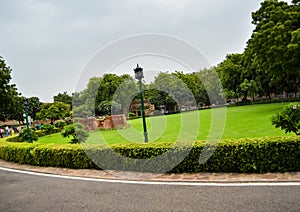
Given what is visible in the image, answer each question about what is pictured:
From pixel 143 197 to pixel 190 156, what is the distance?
2.06 metres

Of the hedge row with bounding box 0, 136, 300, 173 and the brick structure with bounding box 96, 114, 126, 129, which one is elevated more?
the brick structure with bounding box 96, 114, 126, 129

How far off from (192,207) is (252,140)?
2.78 metres

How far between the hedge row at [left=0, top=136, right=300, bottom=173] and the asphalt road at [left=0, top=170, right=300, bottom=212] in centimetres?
109

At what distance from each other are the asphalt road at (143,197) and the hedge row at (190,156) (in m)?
1.09

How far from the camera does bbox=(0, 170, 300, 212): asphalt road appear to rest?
4.49m

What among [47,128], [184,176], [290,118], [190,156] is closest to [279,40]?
[290,118]

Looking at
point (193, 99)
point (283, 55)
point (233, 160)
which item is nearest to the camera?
point (233, 160)

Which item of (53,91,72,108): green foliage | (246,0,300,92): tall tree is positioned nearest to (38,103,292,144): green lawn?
(246,0,300,92): tall tree

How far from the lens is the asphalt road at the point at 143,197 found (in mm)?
4488

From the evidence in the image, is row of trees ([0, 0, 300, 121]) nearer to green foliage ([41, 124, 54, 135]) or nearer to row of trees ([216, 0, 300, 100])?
row of trees ([216, 0, 300, 100])

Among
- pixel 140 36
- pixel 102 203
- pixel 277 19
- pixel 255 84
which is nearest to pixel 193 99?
pixel 255 84

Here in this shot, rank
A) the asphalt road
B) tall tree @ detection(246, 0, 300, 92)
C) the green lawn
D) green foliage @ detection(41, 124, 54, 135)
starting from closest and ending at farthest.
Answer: the asphalt road, the green lawn, tall tree @ detection(246, 0, 300, 92), green foliage @ detection(41, 124, 54, 135)

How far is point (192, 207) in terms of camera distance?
4559 millimetres

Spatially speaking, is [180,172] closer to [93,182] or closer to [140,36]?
[93,182]
